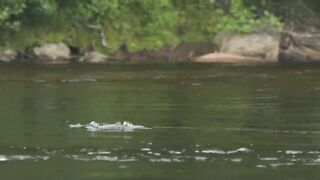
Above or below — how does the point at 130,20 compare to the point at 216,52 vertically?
above

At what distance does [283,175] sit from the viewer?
1268 centimetres

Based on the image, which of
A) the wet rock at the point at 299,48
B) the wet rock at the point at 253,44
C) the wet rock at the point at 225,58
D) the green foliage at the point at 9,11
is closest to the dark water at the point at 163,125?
the green foliage at the point at 9,11

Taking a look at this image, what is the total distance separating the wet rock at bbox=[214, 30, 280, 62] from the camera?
39938mm

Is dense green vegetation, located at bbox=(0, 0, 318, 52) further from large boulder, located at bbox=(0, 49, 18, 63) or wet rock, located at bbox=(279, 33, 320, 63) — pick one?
wet rock, located at bbox=(279, 33, 320, 63)

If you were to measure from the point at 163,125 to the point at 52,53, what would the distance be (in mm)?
22114

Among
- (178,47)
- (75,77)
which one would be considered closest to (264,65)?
(178,47)

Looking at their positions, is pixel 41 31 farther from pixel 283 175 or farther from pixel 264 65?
pixel 283 175

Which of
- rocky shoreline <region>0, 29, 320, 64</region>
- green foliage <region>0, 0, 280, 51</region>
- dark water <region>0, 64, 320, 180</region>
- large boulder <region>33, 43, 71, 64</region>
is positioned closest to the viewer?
dark water <region>0, 64, 320, 180</region>

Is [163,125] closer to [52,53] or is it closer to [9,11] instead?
[9,11]

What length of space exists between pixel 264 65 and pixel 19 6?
389 inches

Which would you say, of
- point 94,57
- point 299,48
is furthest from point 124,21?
point 299,48

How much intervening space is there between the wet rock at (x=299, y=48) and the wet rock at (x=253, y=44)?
47 cm

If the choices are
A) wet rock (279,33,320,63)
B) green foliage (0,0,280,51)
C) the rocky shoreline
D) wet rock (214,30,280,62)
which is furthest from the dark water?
green foliage (0,0,280,51)

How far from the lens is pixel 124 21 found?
139 ft
